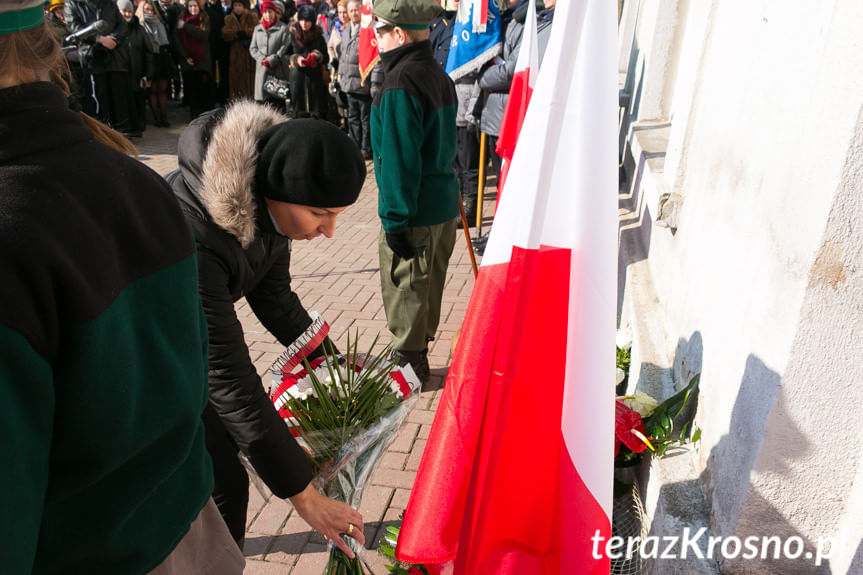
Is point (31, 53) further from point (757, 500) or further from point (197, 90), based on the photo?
point (197, 90)

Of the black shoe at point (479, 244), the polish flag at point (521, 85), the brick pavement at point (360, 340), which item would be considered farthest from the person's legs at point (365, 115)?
the polish flag at point (521, 85)

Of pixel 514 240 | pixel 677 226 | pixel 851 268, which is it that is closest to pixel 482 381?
pixel 514 240

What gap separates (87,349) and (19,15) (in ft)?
1.47

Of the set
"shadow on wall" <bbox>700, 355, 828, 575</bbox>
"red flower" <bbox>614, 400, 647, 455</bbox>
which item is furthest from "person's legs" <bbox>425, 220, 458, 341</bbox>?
"shadow on wall" <bbox>700, 355, 828, 575</bbox>

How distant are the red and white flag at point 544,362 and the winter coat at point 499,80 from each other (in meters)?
4.15

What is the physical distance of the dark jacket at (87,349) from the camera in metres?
0.80

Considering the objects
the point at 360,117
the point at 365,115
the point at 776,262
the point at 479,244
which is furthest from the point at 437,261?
the point at 360,117

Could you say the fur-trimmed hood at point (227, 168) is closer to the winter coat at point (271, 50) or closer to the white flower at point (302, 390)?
the white flower at point (302, 390)

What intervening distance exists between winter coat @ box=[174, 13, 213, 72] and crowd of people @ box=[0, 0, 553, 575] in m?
8.80

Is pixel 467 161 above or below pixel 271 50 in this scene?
below

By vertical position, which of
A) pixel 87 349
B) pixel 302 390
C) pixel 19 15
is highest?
pixel 19 15

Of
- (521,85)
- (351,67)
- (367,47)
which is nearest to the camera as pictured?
(521,85)

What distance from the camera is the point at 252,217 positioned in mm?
1702

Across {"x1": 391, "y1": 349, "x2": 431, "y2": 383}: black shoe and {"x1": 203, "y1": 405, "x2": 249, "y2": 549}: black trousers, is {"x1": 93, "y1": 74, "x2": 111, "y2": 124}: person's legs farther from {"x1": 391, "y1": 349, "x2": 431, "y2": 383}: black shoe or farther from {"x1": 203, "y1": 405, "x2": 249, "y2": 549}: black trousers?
{"x1": 203, "y1": 405, "x2": 249, "y2": 549}: black trousers
